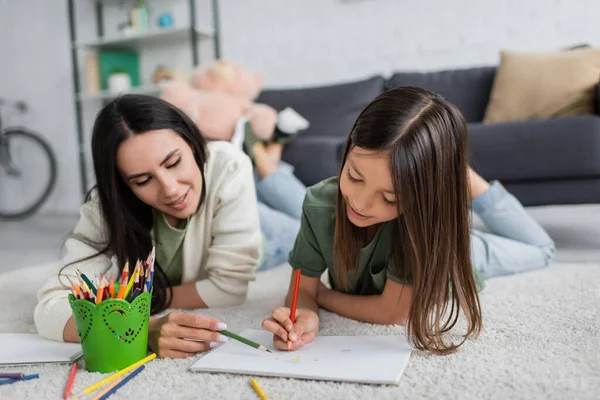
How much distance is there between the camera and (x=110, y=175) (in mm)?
1005

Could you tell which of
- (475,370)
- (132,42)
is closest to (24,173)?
(132,42)

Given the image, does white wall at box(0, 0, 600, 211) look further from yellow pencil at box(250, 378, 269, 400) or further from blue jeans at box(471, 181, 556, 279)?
yellow pencil at box(250, 378, 269, 400)

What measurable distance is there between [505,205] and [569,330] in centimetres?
55

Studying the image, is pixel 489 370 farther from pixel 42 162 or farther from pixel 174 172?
pixel 42 162

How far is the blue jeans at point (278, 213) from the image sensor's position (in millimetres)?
1575

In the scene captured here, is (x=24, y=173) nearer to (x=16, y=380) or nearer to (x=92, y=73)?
(x=92, y=73)

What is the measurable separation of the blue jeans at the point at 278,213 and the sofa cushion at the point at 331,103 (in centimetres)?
49

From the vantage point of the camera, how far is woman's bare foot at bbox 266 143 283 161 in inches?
83.7

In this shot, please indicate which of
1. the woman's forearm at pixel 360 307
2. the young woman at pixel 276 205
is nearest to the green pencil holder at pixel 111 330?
the woman's forearm at pixel 360 307

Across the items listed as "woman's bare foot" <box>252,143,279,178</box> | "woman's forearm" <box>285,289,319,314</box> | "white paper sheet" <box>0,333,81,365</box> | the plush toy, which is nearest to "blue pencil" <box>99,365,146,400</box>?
"white paper sheet" <box>0,333,81,365</box>

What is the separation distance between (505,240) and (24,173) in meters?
3.54

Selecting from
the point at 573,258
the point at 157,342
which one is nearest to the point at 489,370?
the point at 157,342

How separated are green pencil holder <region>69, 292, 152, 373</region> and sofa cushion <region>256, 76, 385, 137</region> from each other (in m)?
1.78

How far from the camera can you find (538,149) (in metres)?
1.71
